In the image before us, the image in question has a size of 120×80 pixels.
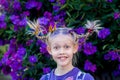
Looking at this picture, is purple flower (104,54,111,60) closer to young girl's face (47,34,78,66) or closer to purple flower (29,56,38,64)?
purple flower (29,56,38,64)

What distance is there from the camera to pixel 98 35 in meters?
4.73

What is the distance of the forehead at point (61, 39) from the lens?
11.6 ft

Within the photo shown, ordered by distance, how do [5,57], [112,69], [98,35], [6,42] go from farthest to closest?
[6,42] < [5,57] < [112,69] < [98,35]

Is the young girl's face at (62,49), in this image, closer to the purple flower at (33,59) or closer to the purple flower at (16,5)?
→ the purple flower at (33,59)

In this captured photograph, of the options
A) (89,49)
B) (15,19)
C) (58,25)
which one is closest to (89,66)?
(89,49)

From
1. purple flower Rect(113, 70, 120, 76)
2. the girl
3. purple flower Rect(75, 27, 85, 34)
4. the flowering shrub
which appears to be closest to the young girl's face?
the girl

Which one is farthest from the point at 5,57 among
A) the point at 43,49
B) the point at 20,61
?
the point at 43,49

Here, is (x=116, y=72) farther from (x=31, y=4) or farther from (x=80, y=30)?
(x=31, y=4)

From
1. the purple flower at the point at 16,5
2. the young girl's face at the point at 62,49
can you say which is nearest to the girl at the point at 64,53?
the young girl's face at the point at 62,49

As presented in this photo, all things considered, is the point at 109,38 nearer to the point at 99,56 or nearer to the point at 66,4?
the point at 99,56

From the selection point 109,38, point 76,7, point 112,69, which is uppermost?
point 76,7

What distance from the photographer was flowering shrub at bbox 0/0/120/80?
477cm

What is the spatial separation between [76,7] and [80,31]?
0.30 metres

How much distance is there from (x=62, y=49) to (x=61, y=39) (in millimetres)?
91
